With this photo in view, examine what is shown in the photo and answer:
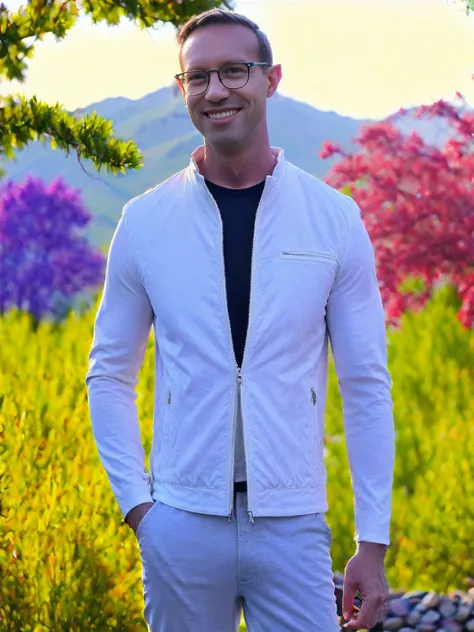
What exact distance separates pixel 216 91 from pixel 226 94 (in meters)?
0.02

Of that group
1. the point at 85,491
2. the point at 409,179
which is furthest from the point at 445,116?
the point at 85,491

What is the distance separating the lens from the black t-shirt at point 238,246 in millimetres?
2328

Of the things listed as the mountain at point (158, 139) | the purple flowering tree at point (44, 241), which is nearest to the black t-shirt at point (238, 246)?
the purple flowering tree at point (44, 241)

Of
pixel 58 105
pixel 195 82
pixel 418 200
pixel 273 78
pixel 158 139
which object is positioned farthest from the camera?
pixel 158 139

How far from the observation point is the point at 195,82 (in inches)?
92.0

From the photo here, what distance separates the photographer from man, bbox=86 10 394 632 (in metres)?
2.25

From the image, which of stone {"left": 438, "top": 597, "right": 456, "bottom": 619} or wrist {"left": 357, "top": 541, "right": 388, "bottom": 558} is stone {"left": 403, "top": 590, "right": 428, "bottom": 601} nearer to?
stone {"left": 438, "top": 597, "right": 456, "bottom": 619}

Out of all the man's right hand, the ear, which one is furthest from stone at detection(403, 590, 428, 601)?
the ear

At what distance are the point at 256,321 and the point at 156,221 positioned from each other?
369mm

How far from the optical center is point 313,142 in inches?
1364

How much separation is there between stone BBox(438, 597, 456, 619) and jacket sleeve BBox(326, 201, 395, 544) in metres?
2.54

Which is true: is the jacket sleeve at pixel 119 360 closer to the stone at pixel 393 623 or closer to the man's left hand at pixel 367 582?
the man's left hand at pixel 367 582

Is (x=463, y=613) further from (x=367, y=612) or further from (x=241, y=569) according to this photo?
(x=241, y=569)

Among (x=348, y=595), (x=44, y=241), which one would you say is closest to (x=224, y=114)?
(x=348, y=595)
